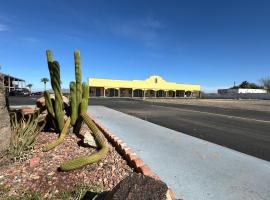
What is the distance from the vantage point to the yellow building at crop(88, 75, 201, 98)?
2687 inches

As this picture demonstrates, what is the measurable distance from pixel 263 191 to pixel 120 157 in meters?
2.40

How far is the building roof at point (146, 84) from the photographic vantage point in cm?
6725

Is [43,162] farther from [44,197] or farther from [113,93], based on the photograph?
[113,93]

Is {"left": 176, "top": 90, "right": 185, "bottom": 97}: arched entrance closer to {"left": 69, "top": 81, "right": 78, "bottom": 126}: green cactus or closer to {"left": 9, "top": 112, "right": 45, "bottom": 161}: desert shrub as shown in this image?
{"left": 69, "top": 81, "right": 78, "bottom": 126}: green cactus

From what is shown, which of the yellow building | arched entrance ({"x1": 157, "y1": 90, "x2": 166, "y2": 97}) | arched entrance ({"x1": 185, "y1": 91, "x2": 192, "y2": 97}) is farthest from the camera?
arched entrance ({"x1": 185, "y1": 91, "x2": 192, "y2": 97})

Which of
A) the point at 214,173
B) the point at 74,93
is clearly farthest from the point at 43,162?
the point at 214,173

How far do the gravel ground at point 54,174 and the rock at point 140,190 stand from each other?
126cm

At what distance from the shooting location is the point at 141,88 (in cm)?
7569

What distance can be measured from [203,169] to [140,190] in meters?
2.54

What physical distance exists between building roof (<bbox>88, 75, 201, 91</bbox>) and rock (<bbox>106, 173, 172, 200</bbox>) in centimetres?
6360

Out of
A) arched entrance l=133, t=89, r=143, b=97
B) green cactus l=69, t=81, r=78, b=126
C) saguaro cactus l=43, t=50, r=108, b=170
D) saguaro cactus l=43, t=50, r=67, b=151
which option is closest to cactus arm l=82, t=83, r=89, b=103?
saguaro cactus l=43, t=50, r=108, b=170

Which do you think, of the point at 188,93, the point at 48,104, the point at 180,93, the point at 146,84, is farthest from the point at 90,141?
the point at 188,93

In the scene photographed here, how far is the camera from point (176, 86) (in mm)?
82438

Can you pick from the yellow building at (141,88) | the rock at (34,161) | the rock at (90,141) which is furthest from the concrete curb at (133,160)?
the yellow building at (141,88)
